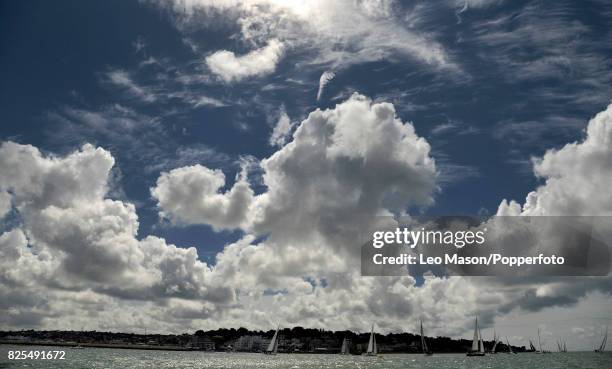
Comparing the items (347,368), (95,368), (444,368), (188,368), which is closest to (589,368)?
(444,368)

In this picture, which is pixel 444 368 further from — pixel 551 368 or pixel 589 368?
pixel 589 368

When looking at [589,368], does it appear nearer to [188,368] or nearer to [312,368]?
[312,368]

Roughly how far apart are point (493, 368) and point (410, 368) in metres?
31.2

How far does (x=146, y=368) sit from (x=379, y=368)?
74.9 m

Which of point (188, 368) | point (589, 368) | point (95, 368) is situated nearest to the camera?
point (95, 368)

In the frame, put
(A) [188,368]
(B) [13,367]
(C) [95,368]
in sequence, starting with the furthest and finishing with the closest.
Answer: (A) [188,368], (C) [95,368], (B) [13,367]

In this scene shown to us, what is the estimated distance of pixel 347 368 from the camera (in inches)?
7451

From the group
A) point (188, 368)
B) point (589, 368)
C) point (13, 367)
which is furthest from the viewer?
point (589, 368)

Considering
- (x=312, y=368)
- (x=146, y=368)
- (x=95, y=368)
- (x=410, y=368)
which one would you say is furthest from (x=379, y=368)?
(x=95, y=368)

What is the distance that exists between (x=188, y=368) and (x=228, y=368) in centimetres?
1766

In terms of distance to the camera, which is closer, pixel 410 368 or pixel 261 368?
pixel 410 368

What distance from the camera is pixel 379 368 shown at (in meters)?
186

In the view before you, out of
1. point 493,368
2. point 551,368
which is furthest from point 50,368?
point 551,368

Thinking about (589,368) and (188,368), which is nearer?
(188,368)
